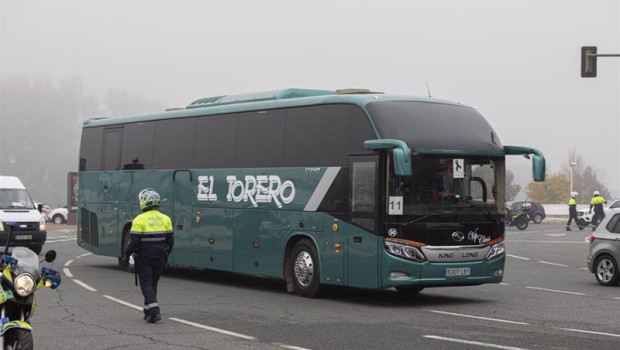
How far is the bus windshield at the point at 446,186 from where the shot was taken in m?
15.8

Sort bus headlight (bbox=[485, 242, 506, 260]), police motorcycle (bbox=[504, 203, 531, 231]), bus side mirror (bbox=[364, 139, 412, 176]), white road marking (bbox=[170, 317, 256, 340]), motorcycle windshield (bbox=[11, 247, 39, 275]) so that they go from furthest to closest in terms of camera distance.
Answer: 1. police motorcycle (bbox=[504, 203, 531, 231])
2. bus headlight (bbox=[485, 242, 506, 260])
3. bus side mirror (bbox=[364, 139, 412, 176])
4. white road marking (bbox=[170, 317, 256, 340])
5. motorcycle windshield (bbox=[11, 247, 39, 275])

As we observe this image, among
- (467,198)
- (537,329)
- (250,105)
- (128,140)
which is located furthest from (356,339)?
(128,140)

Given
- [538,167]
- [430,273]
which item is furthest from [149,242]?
[538,167]

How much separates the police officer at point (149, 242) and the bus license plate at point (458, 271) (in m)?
4.62

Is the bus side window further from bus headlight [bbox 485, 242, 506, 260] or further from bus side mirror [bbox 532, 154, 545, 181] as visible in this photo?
bus side mirror [bbox 532, 154, 545, 181]

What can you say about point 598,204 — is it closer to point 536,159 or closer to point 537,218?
point 537,218

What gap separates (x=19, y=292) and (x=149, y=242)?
17.8 feet

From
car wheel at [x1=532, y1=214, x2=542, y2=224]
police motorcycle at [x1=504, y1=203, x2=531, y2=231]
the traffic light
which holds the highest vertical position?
the traffic light

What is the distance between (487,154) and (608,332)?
15.9 feet

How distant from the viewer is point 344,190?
16531 mm

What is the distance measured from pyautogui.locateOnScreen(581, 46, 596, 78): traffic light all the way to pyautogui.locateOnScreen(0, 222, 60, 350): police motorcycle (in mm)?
22089

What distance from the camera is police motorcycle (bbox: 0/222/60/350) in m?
8.12

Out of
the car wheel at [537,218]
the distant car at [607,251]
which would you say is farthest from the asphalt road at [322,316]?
the car wheel at [537,218]

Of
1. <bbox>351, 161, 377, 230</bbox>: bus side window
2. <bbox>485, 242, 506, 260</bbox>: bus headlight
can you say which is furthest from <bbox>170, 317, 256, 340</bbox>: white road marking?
<bbox>485, 242, 506, 260</bbox>: bus headlight
